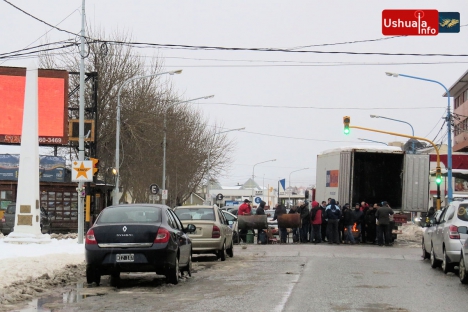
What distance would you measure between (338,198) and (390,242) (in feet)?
8.87

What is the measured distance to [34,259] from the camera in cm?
1762

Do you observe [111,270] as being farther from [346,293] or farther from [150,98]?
[150,98]

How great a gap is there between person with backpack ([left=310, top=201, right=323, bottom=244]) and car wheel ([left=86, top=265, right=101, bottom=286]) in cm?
1695

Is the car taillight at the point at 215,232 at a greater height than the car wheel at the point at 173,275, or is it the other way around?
the car taillight at the point at 215,232

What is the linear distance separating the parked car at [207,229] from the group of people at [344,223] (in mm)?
8661

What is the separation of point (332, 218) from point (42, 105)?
15.3 metres

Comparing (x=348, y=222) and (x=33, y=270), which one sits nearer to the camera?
(x=33, y=270)

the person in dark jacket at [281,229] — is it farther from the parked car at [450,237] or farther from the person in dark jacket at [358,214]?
the parked car at [450,237]

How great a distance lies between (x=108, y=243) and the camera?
14.1 meters

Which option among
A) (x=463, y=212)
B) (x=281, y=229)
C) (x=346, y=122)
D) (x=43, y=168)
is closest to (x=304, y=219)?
(x=281, y=229)

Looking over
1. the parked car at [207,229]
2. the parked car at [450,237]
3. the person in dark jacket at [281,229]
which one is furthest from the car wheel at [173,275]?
the person in dark jacket at [281,229]

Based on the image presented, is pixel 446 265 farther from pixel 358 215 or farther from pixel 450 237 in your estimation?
pixel 358 215

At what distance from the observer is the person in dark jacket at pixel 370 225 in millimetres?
30578

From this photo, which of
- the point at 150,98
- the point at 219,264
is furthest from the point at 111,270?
the point at 150,98
